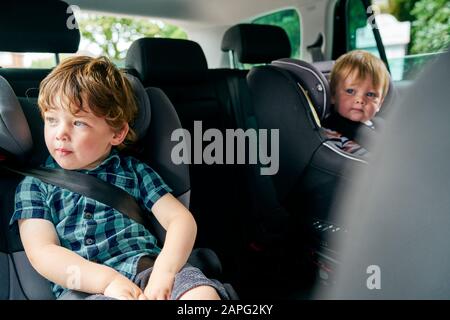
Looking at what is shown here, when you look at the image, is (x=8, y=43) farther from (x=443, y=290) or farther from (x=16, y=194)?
(x=443, y=290)

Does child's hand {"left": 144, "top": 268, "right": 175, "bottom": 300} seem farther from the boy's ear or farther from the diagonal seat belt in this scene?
the boy's ear

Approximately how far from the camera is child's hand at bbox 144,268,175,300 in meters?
0.99

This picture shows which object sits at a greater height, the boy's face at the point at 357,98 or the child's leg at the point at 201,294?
the boy's face at the point at 357,98

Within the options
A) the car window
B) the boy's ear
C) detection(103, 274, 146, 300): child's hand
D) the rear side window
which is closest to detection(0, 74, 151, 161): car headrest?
the boy's ear

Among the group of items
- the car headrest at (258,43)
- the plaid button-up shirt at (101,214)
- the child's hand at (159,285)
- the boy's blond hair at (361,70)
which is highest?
the car headrest at (258,43)

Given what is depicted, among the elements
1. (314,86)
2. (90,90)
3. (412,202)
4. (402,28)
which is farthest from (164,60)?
(412,202)

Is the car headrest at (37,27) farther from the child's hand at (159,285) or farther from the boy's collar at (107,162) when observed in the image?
the child's hand at (159,285)

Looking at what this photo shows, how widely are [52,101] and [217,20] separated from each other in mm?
1822

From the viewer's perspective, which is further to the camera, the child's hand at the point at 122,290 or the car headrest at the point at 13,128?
the car headrest at the point at 13,128

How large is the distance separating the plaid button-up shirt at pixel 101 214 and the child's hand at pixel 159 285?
9cm

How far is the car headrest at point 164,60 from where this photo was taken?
182cm

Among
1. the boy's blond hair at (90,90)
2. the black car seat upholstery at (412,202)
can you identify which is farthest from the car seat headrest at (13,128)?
the black car seat upholstery at (412,202)

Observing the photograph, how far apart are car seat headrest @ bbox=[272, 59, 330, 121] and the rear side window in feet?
1.13

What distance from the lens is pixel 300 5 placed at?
2734 millimetres
